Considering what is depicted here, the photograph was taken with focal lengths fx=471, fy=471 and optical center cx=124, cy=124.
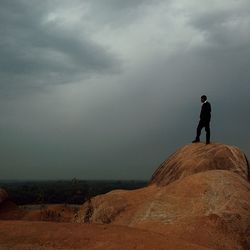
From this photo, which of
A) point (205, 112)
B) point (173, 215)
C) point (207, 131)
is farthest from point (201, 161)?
point (173, 215)

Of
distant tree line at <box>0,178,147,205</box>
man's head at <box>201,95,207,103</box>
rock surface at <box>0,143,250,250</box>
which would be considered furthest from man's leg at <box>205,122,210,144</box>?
distant tree line at <box>0,178,147,205</box>

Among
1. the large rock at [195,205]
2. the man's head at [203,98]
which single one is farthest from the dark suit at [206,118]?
the large rock at [195,205]

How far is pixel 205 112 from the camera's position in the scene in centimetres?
2128

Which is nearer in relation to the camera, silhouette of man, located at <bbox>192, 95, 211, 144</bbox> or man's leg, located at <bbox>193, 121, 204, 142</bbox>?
silhouette of man, located at <bbox>192, 95, 211, 144</bbox>

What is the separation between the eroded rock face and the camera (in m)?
19.7

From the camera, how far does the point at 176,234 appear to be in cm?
1314

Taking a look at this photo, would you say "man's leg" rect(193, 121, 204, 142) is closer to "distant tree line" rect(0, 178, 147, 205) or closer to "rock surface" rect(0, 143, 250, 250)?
"rock surface" rect(0, 143, 250, 250)

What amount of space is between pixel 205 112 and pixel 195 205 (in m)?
7.23

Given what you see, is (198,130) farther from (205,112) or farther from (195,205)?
(195,205)

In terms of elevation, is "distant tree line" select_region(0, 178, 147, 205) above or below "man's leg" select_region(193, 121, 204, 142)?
below

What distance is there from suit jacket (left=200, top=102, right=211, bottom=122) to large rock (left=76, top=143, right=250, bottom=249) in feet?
4.29

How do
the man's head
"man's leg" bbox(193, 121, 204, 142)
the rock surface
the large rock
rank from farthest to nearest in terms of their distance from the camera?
"man's leg" bbox(193, 121, 204, 142), the man's head, the large rock, the rock surface

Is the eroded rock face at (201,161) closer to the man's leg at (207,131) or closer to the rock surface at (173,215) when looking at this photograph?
the rock surface at (173,215)

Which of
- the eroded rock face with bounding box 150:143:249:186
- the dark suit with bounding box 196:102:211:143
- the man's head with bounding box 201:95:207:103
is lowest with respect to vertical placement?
the eroded rock face with bounding box 150:143:249:186
